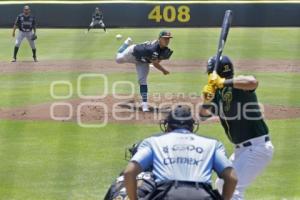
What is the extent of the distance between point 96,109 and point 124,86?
2.93 m

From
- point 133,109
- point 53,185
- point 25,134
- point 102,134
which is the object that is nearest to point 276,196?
point 53,185

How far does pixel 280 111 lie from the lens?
41.9ft

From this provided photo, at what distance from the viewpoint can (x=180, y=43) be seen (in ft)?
87.0

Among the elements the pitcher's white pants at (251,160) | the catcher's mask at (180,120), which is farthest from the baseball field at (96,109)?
the catcher's mask at (180,120)

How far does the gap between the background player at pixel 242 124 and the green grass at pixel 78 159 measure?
1496mm

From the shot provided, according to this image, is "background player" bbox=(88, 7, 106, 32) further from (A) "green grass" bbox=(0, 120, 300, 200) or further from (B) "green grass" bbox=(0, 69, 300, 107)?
(A) "green grass" bbox=(0, 120, 300, 200)

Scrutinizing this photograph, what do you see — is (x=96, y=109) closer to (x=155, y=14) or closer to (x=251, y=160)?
(x=251, y=160)

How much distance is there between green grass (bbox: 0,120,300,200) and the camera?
777 centimetres

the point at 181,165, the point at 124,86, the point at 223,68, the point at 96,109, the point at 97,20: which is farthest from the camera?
the point at 97,20

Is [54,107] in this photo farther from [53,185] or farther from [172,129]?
[172,129]

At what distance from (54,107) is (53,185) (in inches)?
212

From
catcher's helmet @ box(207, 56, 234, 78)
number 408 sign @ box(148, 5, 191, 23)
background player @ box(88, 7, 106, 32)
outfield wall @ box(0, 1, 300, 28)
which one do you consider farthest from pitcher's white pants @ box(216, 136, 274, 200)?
number 408 sign @ box(148, 5, 191, 23)

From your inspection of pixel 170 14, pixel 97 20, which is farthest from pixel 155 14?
pixel 97 20

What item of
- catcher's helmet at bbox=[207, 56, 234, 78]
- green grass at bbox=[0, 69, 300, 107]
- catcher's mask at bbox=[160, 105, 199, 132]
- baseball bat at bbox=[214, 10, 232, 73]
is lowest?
green grass at bbox=[0, 69, 300, 107]
